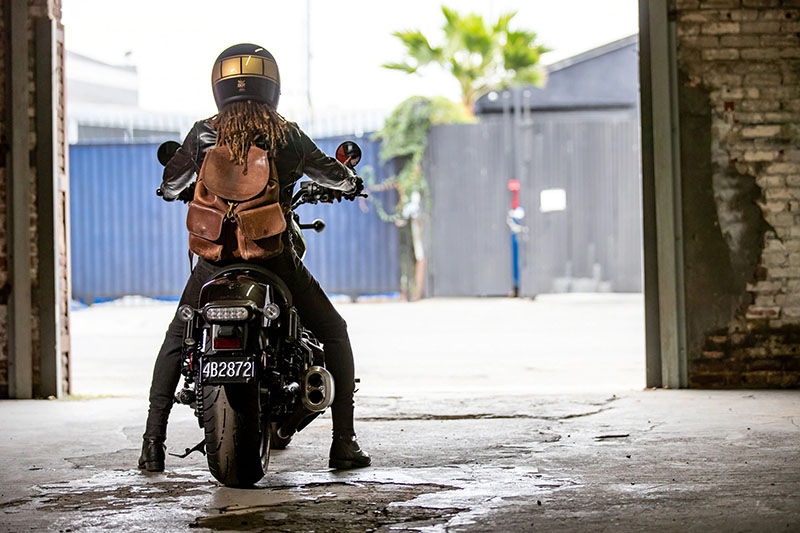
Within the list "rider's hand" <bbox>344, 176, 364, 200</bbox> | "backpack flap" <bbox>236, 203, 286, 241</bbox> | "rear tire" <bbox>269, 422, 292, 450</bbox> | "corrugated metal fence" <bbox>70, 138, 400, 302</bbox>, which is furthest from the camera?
"corrugated metal fence" <bbox>70, 138, 400, 302</bbox>

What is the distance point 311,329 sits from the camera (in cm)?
414

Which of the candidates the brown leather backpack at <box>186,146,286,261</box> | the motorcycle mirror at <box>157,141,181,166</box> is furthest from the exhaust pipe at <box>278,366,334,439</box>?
the motorcycle mirror at <box>157,141,181,166</box>

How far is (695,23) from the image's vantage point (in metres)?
6.53

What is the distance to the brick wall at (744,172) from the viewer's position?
21.4ft

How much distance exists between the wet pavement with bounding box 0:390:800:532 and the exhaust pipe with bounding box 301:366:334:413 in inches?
11.8

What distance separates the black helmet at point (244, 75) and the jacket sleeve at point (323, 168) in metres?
0.22

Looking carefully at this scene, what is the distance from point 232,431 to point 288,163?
102 cm

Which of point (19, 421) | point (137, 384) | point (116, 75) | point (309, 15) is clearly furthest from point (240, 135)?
point (116, 75)

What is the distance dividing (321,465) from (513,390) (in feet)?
9.35

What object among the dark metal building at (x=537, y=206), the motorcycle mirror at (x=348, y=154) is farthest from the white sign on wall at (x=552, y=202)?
the motorcycle mirror at (x=348, y=154)

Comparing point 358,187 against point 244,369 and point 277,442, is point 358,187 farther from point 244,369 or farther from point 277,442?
point 277,442

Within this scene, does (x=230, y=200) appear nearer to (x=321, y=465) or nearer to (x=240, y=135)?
(x=240, y=135)

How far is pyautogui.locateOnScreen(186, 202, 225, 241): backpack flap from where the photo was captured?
3.77 meters

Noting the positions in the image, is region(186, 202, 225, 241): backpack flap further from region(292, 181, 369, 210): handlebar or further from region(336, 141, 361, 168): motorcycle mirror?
region(336, 141, 361, 168): motorcycle mirror
